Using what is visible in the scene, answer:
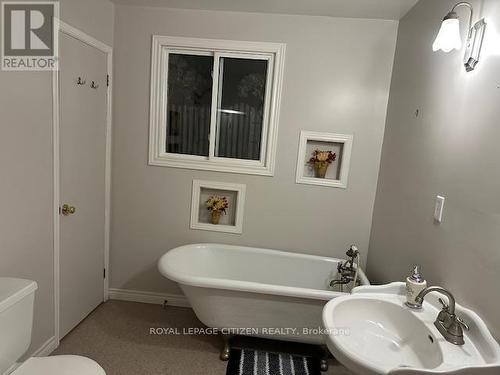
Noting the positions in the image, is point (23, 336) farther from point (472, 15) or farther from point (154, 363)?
point (472, 15)

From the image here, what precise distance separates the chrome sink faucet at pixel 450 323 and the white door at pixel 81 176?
2171 millimetres

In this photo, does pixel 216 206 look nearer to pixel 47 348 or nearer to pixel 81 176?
pixel 81 176

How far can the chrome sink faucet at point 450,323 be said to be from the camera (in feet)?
3.98

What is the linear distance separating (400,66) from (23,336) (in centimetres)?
277

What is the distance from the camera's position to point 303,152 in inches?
101

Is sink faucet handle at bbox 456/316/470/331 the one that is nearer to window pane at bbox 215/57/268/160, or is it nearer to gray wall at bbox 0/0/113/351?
window pane at bbox 215/57/268/160

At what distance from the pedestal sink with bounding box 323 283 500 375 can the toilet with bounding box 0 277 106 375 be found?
102cm

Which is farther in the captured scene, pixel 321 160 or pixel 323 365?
pixel 321 160

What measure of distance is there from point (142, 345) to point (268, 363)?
89 centimetres

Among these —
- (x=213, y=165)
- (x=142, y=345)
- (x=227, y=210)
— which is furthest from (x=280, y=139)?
(x=142, y=345)

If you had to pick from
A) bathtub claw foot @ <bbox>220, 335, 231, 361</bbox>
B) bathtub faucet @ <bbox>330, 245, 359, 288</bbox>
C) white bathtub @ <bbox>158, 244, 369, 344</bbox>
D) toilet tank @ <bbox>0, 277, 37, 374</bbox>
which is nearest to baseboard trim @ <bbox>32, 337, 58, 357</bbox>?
toilet tank @ <bbox>0, 277, 37, 374</bbox>

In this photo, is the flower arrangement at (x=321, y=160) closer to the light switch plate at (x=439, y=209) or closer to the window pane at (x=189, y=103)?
the window pane at (x=189, y=103)

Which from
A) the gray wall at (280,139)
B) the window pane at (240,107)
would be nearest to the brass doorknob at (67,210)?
the gray wall at (280,139)

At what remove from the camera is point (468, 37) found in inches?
57.5
